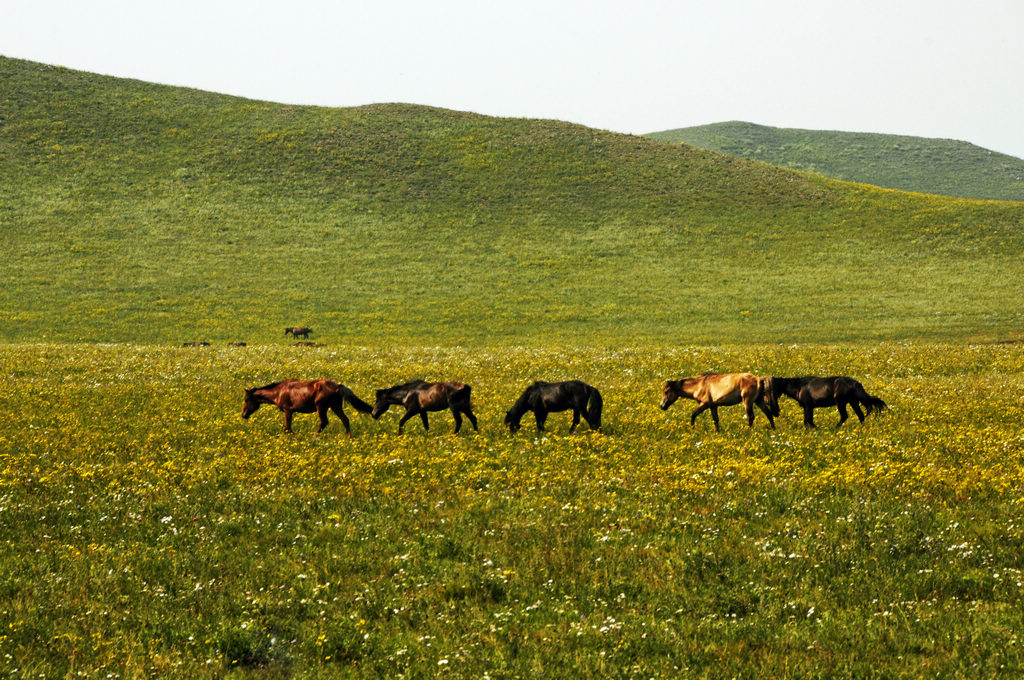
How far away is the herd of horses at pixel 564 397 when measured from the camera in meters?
18.0

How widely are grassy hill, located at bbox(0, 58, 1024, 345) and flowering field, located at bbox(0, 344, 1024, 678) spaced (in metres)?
35.6

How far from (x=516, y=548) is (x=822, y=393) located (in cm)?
1027

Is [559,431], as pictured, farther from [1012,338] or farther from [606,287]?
[606,287]

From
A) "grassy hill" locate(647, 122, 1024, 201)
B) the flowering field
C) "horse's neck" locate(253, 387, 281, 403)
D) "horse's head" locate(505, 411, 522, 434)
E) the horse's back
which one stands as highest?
"grassy hill" locate(647, 122, 1024, 201)

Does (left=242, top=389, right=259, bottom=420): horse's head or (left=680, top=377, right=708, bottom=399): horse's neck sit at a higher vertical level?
(left=680, top=377, right=708, bottom=399): horse's neck

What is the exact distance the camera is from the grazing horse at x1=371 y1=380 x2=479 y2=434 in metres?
18.0

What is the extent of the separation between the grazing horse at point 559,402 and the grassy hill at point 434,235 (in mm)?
32999

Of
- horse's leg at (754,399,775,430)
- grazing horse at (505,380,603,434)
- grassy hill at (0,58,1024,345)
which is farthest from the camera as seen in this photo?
→ grassy hill at (0,58,1024,345)

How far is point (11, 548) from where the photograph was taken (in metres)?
11.0

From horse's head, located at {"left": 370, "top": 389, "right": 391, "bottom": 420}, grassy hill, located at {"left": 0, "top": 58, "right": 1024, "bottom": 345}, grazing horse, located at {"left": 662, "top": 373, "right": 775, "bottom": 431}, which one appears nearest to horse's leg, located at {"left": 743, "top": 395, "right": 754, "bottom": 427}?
grazing horse, located at {"left": 662, "top": 373, "right": 775, "bottom": 431}

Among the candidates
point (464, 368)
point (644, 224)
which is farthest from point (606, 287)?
point (464, 368)

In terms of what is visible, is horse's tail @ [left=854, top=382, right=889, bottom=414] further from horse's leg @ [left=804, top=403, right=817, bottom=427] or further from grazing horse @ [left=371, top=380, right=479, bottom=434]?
grazing horse @ [left=371, top=380, right=479, bottom=434]

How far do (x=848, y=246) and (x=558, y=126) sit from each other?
5440 centimetres

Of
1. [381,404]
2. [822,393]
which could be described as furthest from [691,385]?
[381,404]
